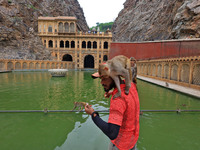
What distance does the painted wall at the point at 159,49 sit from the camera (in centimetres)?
1409

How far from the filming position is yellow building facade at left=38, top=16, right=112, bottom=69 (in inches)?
1848

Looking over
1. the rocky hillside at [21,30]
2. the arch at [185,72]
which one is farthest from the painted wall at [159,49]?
the rocky hillside at [21,30]

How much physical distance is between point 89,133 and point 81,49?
46.2 metres

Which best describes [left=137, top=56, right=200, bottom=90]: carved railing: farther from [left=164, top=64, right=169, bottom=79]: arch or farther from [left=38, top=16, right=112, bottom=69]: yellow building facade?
[left=38, top=16, right=112, bottom=69]: yellow building facade

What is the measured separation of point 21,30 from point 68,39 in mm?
15513

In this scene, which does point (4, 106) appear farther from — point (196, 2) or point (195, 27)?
point (196, 2)

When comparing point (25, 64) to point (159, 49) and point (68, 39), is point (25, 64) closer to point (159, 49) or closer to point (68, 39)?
point (68, 39)

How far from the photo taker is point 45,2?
56.3 m

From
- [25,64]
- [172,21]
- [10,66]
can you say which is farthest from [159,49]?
[10,66]

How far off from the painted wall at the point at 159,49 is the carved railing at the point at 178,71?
5.20 feet

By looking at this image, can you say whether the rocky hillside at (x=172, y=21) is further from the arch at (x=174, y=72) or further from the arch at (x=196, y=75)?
the arch at (x=196, y=75)

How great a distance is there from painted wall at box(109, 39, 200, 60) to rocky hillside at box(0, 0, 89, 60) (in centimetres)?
2932

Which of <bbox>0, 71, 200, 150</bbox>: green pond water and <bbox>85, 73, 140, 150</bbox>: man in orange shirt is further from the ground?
<bbox>85, 73, 140, 150</bbox>: man in orange shirt

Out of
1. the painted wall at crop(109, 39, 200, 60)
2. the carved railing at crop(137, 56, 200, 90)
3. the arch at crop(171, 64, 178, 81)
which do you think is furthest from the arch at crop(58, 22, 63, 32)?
the arch at crop(171, 64, 178, 81)
